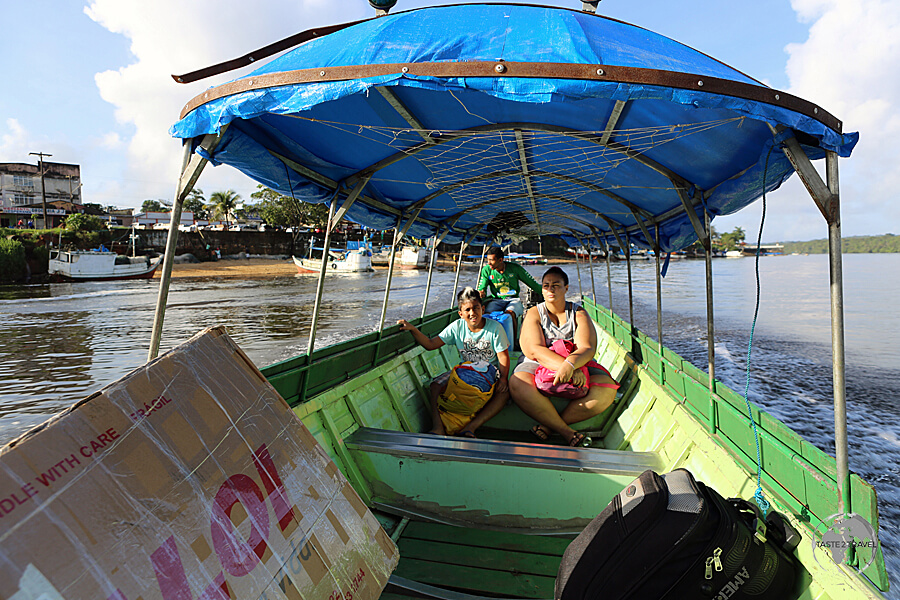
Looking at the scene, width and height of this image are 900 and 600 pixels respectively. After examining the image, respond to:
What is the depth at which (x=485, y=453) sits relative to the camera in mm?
3201

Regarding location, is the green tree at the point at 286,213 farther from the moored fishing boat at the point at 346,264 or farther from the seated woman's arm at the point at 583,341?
the seated woman's arm at the point at 583,341

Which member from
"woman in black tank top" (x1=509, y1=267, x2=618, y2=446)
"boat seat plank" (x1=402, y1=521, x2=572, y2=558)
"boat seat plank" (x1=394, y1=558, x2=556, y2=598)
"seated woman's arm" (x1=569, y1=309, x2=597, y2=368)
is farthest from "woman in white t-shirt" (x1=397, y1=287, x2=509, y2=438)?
"boat seat plank" (x1=394, y1=558, x2=556, y2=598)

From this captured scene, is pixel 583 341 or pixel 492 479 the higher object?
pixel 583 341

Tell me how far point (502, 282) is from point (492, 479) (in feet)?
18.7

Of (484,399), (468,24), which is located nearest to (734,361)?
(484,399)

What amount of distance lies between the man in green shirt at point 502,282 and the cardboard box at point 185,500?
223 inches

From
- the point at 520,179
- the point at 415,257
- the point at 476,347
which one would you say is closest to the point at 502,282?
the point at 520,179

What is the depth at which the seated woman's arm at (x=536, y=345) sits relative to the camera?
433cm

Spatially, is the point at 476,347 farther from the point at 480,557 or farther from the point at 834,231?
the point at 834,231

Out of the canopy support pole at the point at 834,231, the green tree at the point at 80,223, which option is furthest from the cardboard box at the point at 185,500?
the green tree at the point at 80,223

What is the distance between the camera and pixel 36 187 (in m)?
61.5

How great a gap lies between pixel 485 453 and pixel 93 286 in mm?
39043

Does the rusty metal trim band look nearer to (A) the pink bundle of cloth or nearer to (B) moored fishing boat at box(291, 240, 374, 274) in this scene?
(A) the pink bundle of cloth

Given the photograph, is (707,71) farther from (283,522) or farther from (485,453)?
(283,522)
